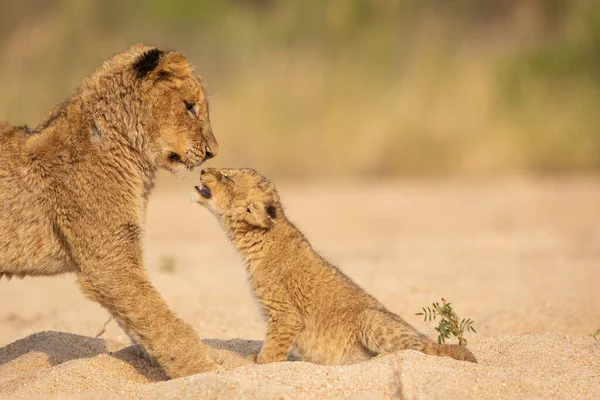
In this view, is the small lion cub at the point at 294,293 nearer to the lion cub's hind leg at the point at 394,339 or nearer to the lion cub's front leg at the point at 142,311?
the lion cub's hind leg at the point at 394,339

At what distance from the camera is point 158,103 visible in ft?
20.7

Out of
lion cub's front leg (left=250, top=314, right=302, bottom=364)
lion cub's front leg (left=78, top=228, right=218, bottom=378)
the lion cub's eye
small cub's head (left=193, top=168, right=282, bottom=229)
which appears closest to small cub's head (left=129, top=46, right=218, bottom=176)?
the lion cub's eye

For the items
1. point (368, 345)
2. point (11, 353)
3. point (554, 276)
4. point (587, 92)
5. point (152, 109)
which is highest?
point (587, 92)

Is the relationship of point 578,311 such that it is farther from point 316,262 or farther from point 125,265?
point 125,265

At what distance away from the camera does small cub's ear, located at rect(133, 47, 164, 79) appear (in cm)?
627

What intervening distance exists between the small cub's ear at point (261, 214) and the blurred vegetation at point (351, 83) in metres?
11.5

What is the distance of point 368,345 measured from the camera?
20.2 ft

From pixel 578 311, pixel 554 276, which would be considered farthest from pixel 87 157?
pixel 554 276

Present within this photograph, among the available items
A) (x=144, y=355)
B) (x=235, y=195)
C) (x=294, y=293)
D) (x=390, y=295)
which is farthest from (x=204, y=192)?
(x=390, y=295)

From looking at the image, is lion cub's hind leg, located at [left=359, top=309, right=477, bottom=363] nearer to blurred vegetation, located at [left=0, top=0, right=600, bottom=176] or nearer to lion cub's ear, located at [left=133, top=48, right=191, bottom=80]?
lion cub's ear, located at [left=133, top=48, right=191, bottom=80]

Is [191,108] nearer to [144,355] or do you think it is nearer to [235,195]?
[235,195]

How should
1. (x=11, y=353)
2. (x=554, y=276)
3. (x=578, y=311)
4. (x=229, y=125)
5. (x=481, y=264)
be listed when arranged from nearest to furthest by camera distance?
(x=11, y=353)
(x=578, y=311)
(x=554, y=276)
(x=481, y=264)
(x=229, y=125)

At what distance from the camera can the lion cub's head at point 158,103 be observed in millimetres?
6297

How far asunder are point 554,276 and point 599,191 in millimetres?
7338
